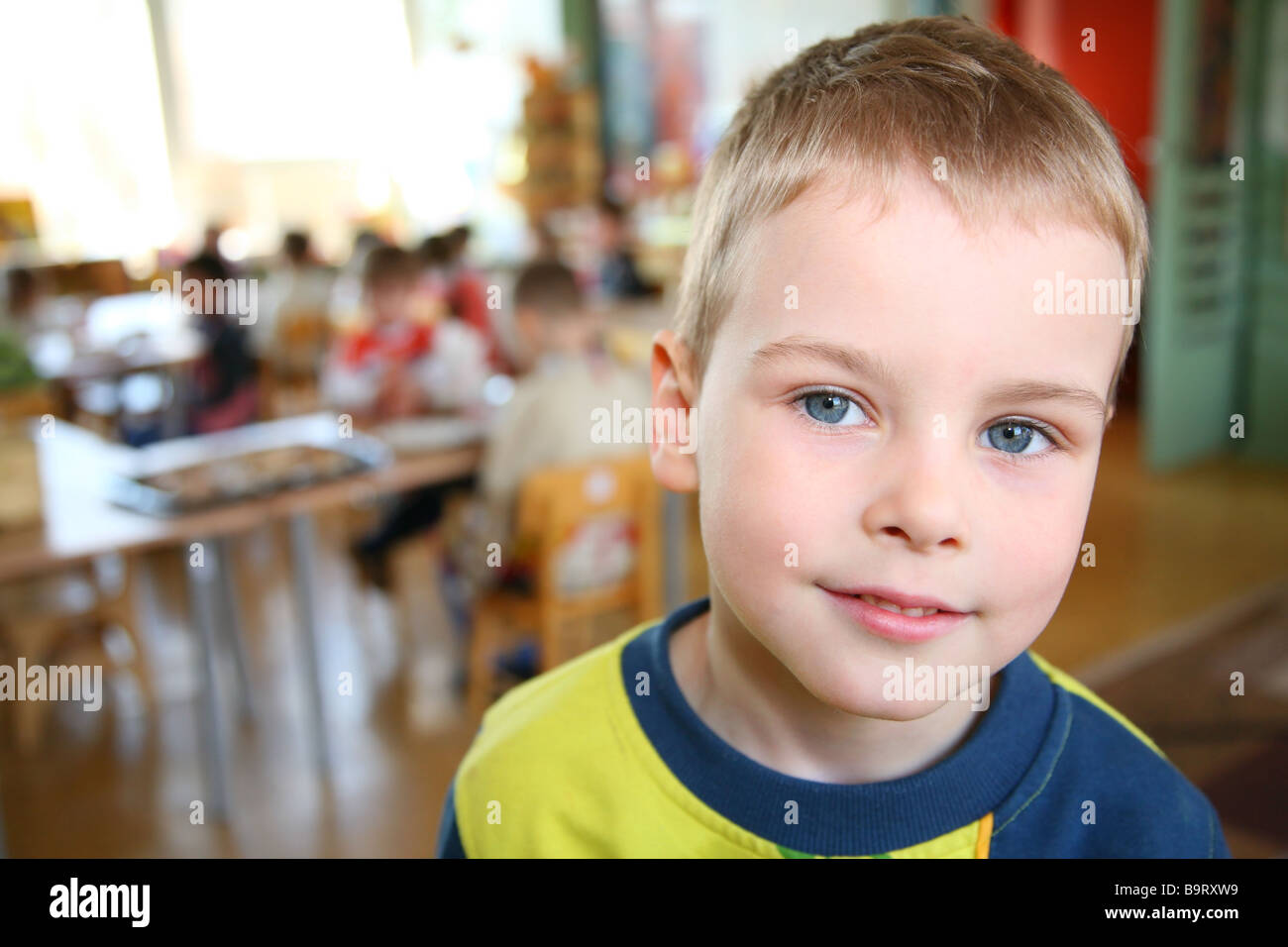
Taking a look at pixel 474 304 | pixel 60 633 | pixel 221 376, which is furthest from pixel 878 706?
pixel 221 376

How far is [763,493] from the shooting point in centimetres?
53

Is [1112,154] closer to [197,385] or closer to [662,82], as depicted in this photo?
[197,385]

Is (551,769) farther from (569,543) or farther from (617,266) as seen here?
(617,266)

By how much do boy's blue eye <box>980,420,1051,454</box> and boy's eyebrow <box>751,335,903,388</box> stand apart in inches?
2.2

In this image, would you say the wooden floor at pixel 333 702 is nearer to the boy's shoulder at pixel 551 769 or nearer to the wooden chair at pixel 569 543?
the wooden chair at pixel 569 543

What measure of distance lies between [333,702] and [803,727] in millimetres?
2594

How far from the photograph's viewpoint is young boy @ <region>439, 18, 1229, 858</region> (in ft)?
1.63

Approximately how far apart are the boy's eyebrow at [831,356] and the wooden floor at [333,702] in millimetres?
1223

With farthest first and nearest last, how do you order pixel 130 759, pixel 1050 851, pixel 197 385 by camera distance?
1. pixel 197 385
2. pixel 130 759
3. pixel 1050 851

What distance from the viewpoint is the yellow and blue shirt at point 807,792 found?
1.98 feet

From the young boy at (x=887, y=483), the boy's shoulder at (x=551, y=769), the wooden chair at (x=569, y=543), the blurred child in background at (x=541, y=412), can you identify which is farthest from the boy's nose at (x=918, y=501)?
the blurred child in background at (x=541, y=412)

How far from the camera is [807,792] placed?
0.61 m

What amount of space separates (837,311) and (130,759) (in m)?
2.75

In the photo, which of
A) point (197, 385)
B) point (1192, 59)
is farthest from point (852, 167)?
point (1192, 59)
